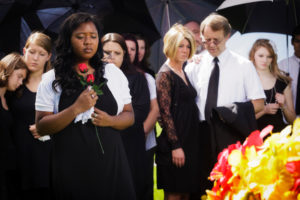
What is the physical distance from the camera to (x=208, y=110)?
374 cm

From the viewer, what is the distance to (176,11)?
16.2ft

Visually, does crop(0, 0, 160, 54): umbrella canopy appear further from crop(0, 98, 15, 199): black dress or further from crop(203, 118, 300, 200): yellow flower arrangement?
crop(203, 118, 300, 200): yellow flower arrangement

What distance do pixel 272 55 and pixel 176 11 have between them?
4.48ft

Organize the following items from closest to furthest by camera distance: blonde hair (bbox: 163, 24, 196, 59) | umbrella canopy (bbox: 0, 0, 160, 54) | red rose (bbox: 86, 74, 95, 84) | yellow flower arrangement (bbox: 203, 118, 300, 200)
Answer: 1. yellow flower arrangement (bbox: 203, 118, 300, 200)
2. red rose (bbox: 86, 74, 95, 84)
3. blonde hair (bbox: 163, 24, 196, 59)
4. umbrella canopy (bbox: 0, 0, 160, 54)

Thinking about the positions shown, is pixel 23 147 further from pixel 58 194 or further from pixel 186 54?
pixel 186 54

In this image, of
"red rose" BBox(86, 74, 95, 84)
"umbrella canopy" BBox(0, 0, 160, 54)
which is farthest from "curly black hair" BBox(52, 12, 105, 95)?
"umbrella canopy" BBox(0, 0, 160, 54)

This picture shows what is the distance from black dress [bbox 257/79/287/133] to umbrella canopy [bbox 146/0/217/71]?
128cm

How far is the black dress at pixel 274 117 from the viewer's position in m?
4.13

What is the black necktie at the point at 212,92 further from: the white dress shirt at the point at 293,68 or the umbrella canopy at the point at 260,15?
the white dress shirt at the point at 293,68

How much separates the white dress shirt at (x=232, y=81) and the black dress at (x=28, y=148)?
5.60ft

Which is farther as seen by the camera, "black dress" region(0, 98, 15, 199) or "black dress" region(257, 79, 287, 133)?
"black dress" region(257, 79, 287, 133)

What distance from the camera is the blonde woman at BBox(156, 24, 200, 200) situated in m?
3.80

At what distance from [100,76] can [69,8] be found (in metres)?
2.77

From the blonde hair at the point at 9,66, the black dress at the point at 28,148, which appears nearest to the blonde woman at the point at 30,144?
the black dress at the point at 28,148
